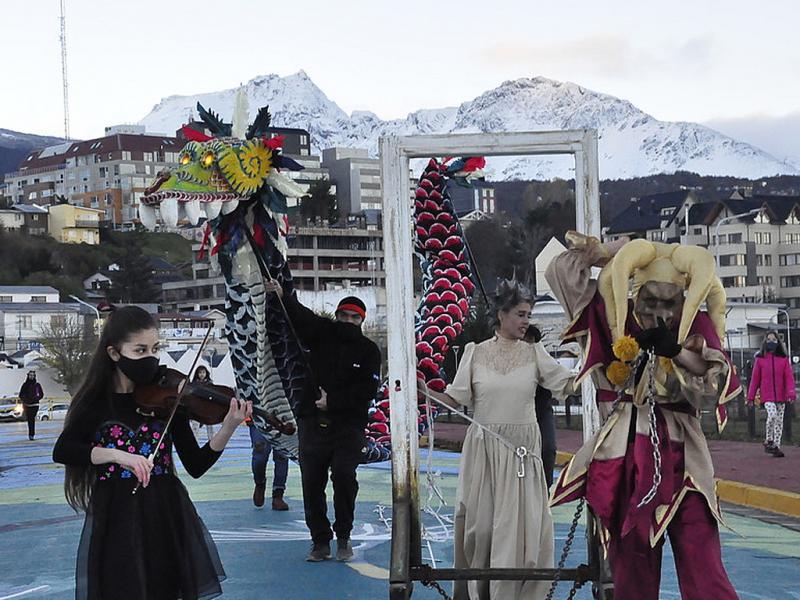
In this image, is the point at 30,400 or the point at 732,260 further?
the point at 732,260

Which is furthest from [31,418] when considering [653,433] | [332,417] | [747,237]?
[747,237]

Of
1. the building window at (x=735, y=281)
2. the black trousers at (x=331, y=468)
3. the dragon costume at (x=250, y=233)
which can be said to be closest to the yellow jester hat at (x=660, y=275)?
the dragon costume at (x=250, y=233)

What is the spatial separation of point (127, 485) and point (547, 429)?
128 inches

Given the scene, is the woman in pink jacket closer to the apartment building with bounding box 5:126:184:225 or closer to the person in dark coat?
the person in dark coat

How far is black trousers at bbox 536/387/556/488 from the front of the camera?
26.1 ft

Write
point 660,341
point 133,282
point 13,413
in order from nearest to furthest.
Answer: point 660,341, point 13,413, point 133,282

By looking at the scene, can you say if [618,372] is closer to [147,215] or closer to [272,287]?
[272,287]

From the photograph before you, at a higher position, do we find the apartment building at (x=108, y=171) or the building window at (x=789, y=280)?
the apartment building at (x=108, y=171)

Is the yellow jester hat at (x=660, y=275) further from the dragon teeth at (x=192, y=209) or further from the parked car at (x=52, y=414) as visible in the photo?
the parked car at (x=52, y=414)

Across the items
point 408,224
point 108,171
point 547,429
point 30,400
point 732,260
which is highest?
point 108,171

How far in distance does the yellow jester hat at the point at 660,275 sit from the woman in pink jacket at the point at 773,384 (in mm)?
10274

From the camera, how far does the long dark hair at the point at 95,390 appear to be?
566 centimetres

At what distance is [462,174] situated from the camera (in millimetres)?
9828

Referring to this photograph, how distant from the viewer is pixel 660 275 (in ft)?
18.5
